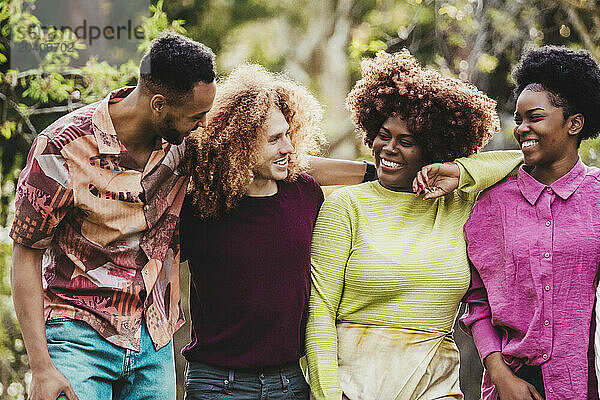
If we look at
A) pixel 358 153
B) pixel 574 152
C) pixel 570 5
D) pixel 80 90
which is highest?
pixel 570 5

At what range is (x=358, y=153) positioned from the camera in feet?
18.7

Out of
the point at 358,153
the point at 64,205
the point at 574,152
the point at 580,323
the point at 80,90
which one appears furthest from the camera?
the point at 358,153

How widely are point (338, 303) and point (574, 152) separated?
89 cm

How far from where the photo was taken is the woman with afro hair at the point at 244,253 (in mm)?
2449

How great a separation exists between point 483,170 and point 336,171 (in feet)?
1.83

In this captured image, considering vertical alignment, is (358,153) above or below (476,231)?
below

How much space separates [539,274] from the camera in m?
2.34

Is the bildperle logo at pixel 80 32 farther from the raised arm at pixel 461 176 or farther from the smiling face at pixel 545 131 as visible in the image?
the smiling face at pixel 545 131

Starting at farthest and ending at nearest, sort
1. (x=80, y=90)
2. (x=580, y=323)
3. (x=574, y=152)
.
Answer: (x=80, y=90) → (x=574, y=152) → (x=580, y=323)

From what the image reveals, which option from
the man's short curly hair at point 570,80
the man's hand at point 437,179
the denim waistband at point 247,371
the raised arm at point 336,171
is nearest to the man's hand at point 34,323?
the denim waistband at point 247,371

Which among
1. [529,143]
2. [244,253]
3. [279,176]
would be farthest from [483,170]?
[244,253]

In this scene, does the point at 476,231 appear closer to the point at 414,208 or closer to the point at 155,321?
the point at 414,208

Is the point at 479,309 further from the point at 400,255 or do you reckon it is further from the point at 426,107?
the point at 426,107

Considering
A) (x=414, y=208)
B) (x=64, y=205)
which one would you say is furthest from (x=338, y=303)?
(x=64, y=205)
